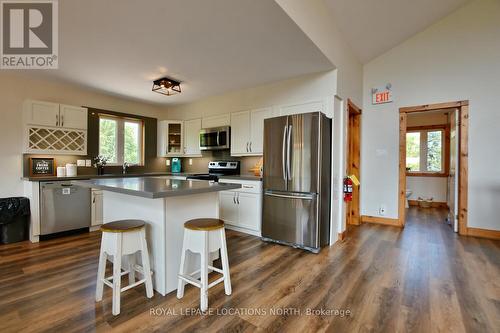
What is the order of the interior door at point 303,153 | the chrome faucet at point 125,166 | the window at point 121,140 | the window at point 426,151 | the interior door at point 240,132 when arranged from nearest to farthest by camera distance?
1. the interior door at point 303,153
2. the interior door at point 240,132
3. the window at point 121,140
4. the chrome faucet at point 125,166
5. the window at point 426,151

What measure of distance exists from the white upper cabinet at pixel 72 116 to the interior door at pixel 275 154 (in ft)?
10.3

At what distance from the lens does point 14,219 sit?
3.26 m

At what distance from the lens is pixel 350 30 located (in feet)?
11.5

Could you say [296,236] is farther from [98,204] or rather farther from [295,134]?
[98,204]

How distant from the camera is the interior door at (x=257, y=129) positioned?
4.05 m

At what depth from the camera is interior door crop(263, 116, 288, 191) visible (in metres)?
3.25

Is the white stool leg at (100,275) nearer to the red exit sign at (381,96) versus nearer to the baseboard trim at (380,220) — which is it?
the baseboard trim at (380,220)

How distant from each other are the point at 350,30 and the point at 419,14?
3.98ft

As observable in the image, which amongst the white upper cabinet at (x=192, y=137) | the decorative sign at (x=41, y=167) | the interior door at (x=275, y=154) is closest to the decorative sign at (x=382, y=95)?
the interior door at (x=275, y=154)

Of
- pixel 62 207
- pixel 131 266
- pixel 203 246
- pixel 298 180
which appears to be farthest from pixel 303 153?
pixel 62 207

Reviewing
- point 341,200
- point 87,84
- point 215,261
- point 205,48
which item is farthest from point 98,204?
point 341,200

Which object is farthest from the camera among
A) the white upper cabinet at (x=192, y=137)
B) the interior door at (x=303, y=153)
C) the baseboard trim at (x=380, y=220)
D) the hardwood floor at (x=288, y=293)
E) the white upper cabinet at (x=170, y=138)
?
the white upper cabinet at (x=170, y=138)

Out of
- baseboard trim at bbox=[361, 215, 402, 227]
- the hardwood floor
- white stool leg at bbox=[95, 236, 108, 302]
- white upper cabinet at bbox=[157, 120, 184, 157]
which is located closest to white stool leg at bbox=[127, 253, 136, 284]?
the hardwood floor

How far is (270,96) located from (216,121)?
1267mm
